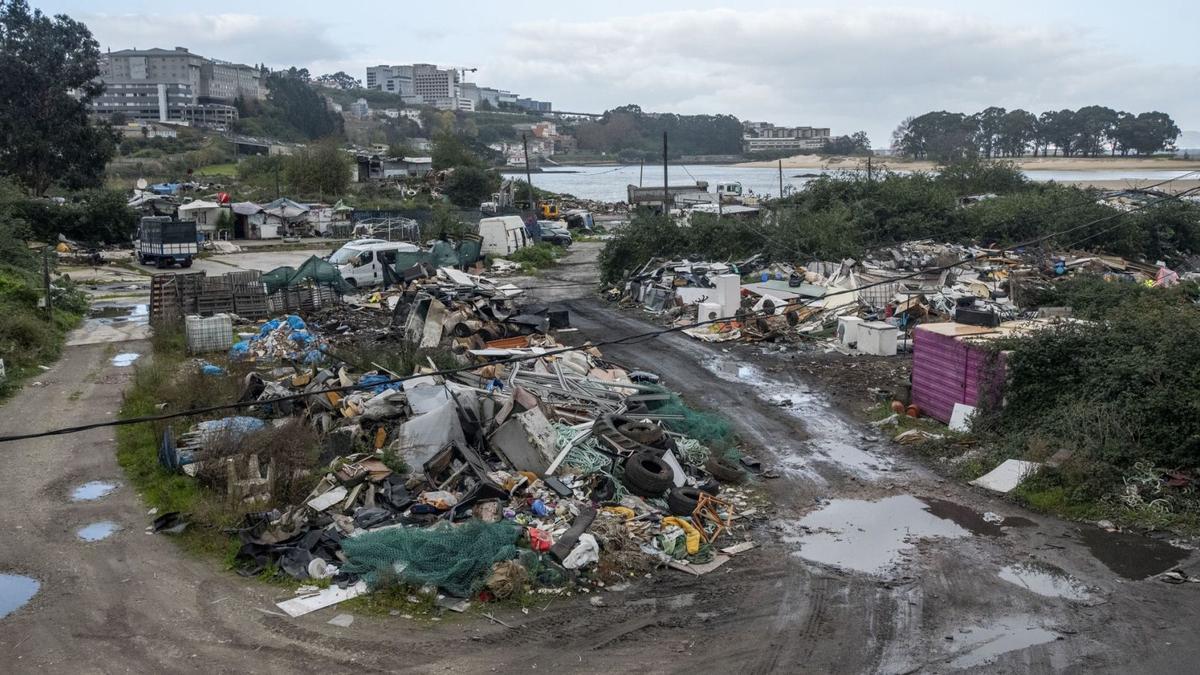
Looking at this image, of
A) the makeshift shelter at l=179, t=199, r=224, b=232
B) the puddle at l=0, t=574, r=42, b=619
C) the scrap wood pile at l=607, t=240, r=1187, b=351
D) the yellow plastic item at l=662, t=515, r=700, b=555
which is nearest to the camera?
the puddle at l=0, t=574, r=42, b=619

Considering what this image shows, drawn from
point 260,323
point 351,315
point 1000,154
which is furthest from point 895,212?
point 1000,154

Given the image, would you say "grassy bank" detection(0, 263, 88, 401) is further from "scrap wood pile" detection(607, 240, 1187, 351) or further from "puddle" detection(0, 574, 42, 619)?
"scrap wood pile" detection(607, 240, 1187, 351)

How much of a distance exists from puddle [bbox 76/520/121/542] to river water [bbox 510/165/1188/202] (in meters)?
83.0

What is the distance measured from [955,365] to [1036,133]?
11541 cm

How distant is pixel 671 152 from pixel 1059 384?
495 feet

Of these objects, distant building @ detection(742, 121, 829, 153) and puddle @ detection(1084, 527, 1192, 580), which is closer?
puddle @ detection(1084, 527, 1192, 580)

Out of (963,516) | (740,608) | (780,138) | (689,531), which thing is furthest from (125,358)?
(780,138)

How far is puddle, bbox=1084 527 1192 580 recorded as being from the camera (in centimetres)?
916

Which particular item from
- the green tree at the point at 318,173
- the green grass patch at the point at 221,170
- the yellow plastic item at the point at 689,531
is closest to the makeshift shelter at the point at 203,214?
the green tree at the point at 318,173

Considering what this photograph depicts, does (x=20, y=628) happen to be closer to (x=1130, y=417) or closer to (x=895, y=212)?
(x=1130, y=417)

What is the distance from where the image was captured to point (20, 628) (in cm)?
764

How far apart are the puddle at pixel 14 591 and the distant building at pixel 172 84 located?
499 ft

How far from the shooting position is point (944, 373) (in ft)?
46.6

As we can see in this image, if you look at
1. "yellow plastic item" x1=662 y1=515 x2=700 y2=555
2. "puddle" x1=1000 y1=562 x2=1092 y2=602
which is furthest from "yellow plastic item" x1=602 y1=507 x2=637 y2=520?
"puddle" x1=1000 y1=562 x2=1092 y2=602
